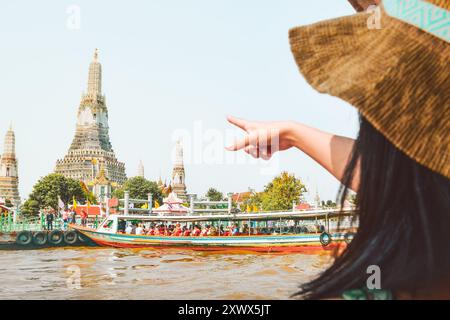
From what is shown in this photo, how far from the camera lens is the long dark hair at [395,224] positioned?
2.88 ft

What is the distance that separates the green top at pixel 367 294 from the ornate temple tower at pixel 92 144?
98940 millimetres

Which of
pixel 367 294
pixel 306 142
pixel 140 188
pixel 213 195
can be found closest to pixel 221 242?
pixel 306 142

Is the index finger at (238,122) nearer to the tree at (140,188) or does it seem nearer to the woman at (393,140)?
the woman at (393,140)

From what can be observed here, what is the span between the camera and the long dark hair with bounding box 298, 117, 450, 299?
0.88m

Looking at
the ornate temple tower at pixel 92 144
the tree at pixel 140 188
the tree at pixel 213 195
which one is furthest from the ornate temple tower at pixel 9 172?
the tree at pixel 213 195

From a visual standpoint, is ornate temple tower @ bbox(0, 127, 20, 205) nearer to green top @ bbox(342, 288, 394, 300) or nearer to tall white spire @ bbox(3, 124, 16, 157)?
tall white spire @ bbox(3, 124, 16, 157)

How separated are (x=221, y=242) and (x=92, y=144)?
82591 millimetres

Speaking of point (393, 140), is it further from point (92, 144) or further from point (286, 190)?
point (92, 144)

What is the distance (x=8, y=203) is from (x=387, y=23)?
8083 centimetres

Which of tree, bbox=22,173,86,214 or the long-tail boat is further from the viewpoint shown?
tree, bbox=22,173,86,214

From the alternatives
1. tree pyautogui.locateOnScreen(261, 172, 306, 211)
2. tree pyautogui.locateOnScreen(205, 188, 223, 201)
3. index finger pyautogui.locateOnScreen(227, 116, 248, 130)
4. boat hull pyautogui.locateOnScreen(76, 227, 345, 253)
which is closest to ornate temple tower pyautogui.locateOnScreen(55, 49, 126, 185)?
tree pyautogui.locateOnScreen(205, 188, 223, 201)

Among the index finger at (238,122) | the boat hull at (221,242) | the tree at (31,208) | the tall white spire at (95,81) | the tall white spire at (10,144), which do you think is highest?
the tall white spire at (95,81)

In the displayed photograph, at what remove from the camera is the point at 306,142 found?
1.04 metres
